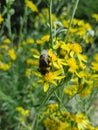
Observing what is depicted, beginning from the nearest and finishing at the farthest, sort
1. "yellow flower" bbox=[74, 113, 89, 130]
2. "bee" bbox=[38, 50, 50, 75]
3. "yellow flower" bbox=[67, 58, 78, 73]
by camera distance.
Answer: "bee" bbox=[38, 50, 50, 75] < "yellow flower" bbox=[67, 58, 78, 73] < "yellow flower" bbox=[74, 113, 89, 130]

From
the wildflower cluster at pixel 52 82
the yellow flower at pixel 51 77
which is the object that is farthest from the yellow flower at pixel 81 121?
the yellow flower at pixel 51 77

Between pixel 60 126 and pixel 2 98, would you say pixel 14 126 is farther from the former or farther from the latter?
pixel 60 126

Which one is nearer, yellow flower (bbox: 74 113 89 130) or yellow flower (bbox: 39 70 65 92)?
yellow flower (bbox: 39 70 65 92)

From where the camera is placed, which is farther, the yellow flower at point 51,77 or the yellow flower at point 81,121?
the yellow flower at point 81,121

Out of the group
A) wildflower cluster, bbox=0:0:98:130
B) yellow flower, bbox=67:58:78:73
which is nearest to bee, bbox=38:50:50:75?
wildflower cluster, bbox=0:0:98:130

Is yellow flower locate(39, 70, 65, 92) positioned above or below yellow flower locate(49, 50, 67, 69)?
below

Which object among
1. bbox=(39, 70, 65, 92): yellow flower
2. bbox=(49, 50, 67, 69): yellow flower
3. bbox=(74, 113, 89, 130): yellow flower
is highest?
bbox=(49, 50, 67, 69): yellow flower

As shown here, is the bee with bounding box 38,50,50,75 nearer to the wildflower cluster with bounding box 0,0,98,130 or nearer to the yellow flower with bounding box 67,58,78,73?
the wildflower cluster with bounding box 0,0,98,130

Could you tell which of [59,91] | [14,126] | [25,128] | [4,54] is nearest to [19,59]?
[4,54]

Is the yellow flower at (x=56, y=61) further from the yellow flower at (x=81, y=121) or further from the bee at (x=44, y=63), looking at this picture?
the yellow flower at (x=81, y=121)
